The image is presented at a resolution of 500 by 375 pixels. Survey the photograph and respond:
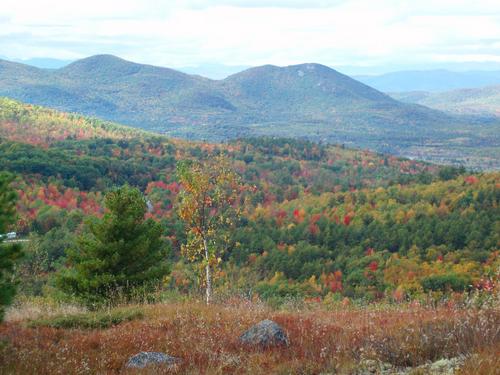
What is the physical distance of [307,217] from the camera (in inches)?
3607

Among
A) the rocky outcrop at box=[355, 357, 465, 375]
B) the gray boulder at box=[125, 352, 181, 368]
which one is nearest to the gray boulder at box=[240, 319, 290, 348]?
the gray boulder at box=[125, 352, 181, 368]

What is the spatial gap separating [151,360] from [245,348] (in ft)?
4.63

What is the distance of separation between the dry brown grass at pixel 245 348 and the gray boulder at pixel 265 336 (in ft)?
0.55

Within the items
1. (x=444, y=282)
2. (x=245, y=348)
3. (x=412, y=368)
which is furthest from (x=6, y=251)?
(x=444, y=282)

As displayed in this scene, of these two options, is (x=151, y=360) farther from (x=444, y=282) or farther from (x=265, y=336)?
(x=444, y=282)

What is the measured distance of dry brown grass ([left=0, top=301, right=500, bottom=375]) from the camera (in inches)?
254

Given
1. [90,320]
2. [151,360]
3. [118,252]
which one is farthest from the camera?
[118,252]

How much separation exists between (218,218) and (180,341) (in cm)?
998

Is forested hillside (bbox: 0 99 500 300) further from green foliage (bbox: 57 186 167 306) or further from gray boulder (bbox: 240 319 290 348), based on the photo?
gray boulder (bbox: 240 319 290 348)

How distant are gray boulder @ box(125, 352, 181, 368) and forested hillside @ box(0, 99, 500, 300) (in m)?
31.9

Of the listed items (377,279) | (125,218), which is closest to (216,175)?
(125,218)

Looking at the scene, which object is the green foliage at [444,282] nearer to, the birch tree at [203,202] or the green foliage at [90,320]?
the birch tree at [203,202]

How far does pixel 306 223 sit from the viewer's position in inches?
3474

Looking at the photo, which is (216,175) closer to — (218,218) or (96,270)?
(218,218)
